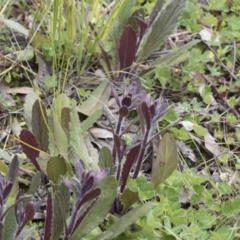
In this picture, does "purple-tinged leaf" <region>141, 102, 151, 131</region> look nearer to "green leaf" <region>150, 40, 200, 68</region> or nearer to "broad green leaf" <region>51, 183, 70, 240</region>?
"broad green leaf" <region>51, 183, 70, 240</region>

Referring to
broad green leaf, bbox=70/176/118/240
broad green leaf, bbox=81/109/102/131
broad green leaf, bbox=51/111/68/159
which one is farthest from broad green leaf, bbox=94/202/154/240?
broad green leaf, bbox=81/109/102/131

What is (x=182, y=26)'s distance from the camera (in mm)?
2283

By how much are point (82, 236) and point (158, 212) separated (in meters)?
0.24

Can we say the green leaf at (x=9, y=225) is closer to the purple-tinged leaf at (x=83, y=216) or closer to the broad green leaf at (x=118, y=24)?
the purple-tinged leaf at (x=83, y=216)

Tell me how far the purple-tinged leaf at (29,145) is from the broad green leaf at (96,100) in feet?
1.02

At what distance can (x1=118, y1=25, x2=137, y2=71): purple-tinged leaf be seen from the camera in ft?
6.04

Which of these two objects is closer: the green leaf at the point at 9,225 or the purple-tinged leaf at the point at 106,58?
the green leaf at the point at 9,225

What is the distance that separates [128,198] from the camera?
143cm

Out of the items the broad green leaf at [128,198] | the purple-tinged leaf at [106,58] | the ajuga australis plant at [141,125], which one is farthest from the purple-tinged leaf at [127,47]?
the broad green leaf at [128,198]

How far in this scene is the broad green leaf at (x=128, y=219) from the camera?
134 cm

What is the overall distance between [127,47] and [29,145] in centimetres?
58

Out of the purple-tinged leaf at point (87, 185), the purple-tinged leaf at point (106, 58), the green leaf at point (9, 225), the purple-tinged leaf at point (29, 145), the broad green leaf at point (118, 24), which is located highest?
the broad green leaf at point (118, 24)

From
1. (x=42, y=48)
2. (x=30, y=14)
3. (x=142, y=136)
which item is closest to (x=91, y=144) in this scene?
(x=142, y=136)

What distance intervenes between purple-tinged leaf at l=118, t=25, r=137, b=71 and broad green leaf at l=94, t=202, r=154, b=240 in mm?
708
